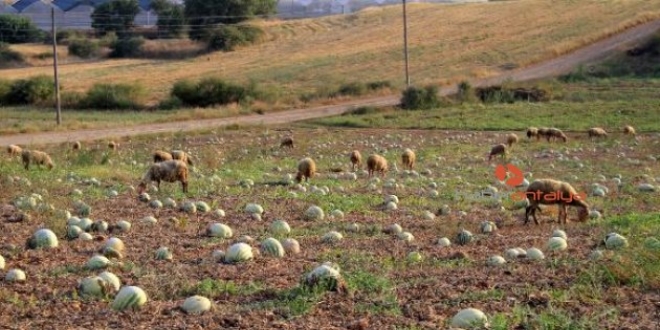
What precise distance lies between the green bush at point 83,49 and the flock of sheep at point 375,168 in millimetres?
64465

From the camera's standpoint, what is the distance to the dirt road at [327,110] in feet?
136

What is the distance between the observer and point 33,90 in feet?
217

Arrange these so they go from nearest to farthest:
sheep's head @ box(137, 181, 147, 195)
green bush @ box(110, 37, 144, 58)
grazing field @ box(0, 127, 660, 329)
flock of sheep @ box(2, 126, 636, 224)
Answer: grazing field @ box(0, 127, 660, 329), flock of sheep @ box(2, 126, 636, 224), sheep's head @ box(137, 181, 147, 195), green bush @ box(110, 37, 144, 58)

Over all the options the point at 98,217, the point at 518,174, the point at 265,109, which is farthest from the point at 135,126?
the point at 98,217

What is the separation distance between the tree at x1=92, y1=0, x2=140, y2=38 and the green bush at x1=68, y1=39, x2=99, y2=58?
39.3 ft

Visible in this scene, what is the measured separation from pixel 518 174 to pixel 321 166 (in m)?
5.78

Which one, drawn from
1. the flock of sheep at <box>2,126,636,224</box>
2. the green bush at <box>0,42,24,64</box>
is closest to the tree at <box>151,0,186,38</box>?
the green bush at <box>0,42,24,64</box>

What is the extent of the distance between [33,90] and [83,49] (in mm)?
29725

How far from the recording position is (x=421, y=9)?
4092 inches

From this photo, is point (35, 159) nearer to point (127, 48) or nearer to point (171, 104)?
point (171, 104)

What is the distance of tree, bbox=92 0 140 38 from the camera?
367 ft

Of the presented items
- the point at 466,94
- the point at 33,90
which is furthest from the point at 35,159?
the point at 33,90

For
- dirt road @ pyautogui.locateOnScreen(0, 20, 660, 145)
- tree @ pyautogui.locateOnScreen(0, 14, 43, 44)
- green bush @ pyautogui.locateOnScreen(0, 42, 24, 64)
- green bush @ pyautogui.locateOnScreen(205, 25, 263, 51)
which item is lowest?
dirt road @ pyautogui.locateOnScreen(0, 20, 660, 145)

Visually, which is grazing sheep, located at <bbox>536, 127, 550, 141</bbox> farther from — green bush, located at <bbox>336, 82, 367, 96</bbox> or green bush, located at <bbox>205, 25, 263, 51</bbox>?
green bush, located at <bbox>205, 25, 263, 51</bbox>
